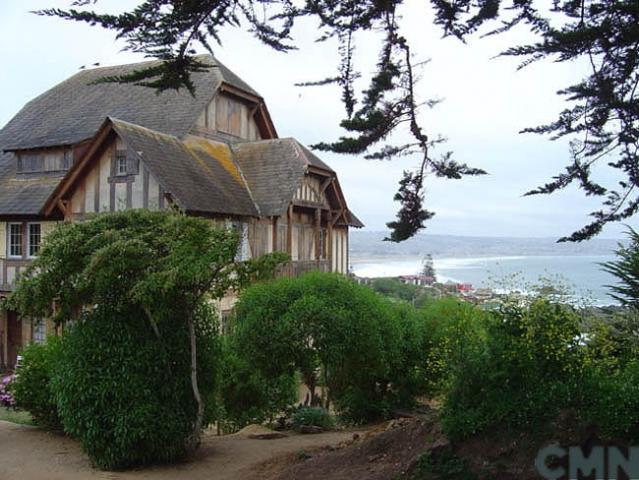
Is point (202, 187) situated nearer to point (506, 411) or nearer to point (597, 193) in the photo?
point (506, 411)

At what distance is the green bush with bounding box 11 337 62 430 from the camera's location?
1191 cm

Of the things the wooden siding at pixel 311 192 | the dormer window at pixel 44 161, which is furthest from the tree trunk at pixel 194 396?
the dormer window at pixel 44 161

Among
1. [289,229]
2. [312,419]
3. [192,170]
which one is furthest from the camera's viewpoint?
[289,229]

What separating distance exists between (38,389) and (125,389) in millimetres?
3502

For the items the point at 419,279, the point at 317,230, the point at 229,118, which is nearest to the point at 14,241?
the point at 229,118

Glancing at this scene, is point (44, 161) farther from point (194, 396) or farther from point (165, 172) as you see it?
point (194, 396)

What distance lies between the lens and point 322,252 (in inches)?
941

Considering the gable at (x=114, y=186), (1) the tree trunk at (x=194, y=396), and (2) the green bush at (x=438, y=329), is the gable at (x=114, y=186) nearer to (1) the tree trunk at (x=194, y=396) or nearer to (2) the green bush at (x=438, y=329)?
(2) the green bush at (x=438, y=329)

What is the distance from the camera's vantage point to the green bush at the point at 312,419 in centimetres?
1259

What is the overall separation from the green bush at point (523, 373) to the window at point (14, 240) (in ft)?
57.1

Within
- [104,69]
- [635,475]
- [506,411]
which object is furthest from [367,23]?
[104,69]

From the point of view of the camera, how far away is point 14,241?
69.3 ft

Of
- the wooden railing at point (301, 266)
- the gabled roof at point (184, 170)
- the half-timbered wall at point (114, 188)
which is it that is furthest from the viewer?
the wooden railing at point (301, 266)

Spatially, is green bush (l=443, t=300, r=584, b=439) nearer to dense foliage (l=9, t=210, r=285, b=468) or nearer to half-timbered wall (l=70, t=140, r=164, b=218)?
dense foliage (l=9, t=210, r=285, b=468)
